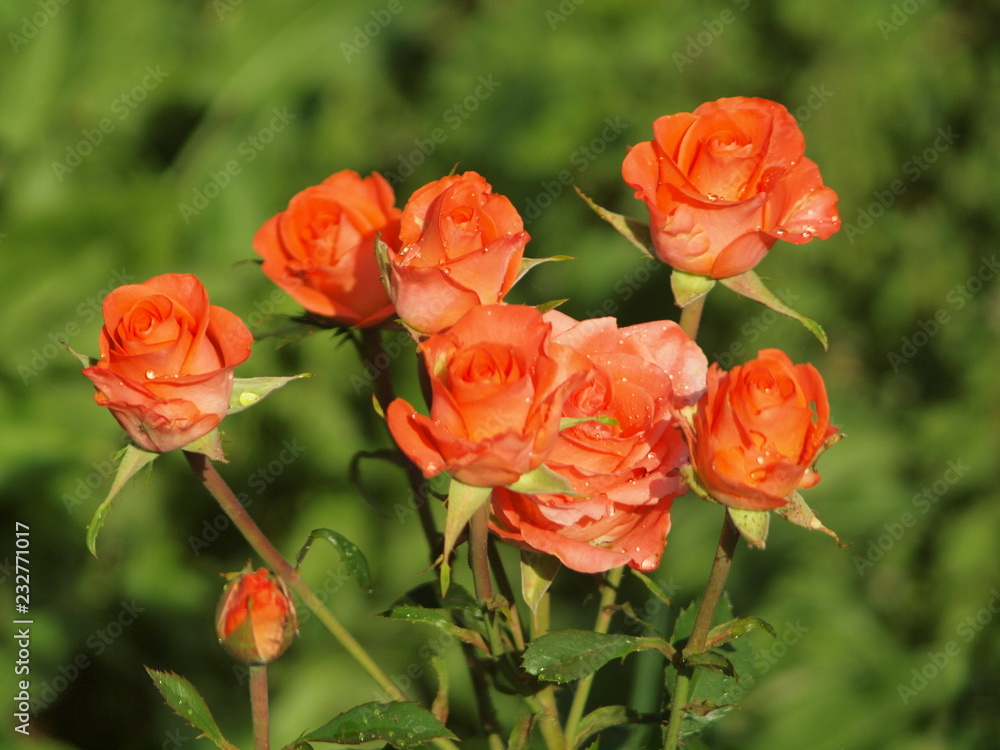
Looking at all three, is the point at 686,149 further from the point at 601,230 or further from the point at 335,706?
the point at 601,230

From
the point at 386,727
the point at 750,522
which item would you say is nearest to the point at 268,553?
the point at 386,727

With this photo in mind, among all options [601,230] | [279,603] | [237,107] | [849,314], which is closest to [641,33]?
[601,230]

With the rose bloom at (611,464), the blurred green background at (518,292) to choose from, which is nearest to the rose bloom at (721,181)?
the rose bloom at (611,464)

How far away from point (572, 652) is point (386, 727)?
156mm

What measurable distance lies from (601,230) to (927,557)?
1056mm

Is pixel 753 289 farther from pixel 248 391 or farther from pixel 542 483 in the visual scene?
pixel 248 391

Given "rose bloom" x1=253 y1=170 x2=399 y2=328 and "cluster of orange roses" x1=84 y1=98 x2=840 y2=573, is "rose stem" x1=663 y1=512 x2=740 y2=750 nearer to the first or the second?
"cluster of orange roses" x1=84 y1=98 x2=840 y2=573

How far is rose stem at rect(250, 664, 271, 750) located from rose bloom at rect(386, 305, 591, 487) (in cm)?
26

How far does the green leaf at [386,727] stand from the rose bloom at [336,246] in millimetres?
326

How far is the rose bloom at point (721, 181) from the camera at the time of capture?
83 centimetres

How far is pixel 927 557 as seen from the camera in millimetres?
2197

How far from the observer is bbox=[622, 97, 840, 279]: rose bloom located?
0.83m

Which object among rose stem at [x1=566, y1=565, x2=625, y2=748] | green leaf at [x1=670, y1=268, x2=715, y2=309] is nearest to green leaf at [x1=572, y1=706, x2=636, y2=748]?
rose stem at [x1=566, y1=565, x2=625, y2=748]

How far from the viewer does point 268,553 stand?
837mm
